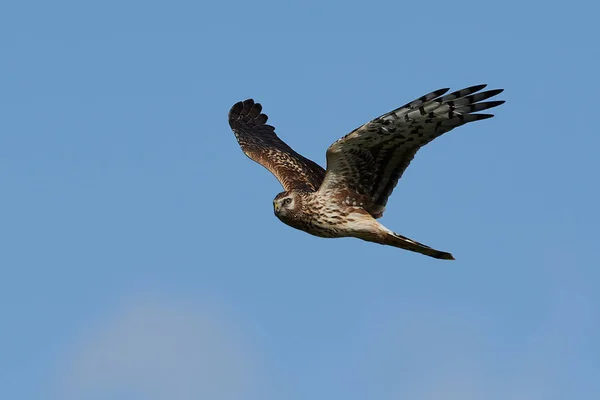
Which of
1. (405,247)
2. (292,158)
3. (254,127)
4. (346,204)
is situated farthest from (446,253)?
(254,127)

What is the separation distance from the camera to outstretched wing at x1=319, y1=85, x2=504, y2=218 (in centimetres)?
1257

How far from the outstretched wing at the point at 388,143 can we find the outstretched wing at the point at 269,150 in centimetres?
103

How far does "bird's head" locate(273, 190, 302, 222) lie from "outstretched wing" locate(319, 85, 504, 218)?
1.10 feet

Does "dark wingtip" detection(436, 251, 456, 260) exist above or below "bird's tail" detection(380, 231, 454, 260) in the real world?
below

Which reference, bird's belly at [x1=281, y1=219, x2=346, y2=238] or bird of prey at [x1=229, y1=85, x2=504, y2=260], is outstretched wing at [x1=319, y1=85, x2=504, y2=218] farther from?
bird's belly at [x1=281, y1=219, x2=346, y2=238]

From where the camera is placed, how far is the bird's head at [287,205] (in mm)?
13500

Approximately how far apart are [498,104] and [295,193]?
107 inches

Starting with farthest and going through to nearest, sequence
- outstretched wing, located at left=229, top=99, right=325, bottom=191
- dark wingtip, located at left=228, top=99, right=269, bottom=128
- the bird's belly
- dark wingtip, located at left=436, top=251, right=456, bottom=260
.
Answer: dark wingtip, located at left=228, top=99, right=269, bottom=128, outstretched wing, located at left=229, top=99, right=325, bottom=191, the bird's belly, dark wingtip, located at left=436, top=251, right=456, bottom=260

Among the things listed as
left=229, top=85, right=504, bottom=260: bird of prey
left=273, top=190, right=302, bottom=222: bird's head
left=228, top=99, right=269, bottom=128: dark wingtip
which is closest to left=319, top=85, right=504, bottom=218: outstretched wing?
left=229, top=85, right=504, bottom=260: bird of prey

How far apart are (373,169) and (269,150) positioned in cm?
353

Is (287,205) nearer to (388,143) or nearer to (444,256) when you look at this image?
(388,143)

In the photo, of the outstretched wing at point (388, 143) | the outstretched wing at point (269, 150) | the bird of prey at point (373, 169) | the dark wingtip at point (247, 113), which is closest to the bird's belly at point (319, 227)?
the bird of prey at point (373, 169)

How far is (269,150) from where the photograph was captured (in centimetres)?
1667

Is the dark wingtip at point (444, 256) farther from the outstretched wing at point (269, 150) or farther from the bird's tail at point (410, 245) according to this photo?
the outstretched wing at point (269, 150)
